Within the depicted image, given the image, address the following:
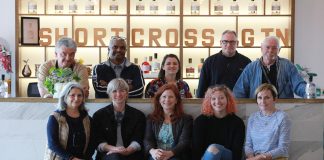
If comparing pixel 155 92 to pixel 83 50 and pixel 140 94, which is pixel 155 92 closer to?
pixel 140 94

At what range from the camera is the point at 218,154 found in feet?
12.4

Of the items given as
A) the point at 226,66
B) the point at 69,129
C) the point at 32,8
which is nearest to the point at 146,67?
the point at 32,8

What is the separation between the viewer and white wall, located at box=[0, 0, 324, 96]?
6988mm

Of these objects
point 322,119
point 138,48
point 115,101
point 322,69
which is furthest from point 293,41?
point 115,101

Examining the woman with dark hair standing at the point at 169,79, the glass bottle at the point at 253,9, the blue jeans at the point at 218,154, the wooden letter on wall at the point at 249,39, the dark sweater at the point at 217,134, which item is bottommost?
the blue jeans at the point at 218,154

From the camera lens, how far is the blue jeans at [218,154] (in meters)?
3.77

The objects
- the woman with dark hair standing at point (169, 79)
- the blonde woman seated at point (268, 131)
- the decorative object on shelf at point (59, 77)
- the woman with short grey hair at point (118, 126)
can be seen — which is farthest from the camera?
the woman with dark hair standing at point (169, 79)

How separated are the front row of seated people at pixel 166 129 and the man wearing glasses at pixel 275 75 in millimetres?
428

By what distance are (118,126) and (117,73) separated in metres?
0.68

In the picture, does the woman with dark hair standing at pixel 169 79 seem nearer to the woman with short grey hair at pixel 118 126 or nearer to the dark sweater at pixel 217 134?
the woman with short grey hair at pixel 118 126

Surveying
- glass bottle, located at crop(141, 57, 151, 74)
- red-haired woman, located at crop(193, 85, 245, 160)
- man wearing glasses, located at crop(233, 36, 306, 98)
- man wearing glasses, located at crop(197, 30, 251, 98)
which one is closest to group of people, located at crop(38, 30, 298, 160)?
red-haired woman, located at crop(193, 85, 245, 160)

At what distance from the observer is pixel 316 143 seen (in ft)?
14.3

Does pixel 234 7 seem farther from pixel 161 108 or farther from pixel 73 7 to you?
pixel 161 108

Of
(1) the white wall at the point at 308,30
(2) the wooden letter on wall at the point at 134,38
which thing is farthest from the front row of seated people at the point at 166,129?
(1) the white wall at the point at 308,30
